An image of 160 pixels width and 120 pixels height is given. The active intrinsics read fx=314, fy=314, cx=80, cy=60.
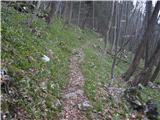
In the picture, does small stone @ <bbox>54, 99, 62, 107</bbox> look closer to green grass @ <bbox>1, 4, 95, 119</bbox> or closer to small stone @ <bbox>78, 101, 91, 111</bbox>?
green grass @ <bbox>1, 4, 95, 119</bbox>

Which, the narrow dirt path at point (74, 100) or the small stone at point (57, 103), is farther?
the small stone at point (57, 103)

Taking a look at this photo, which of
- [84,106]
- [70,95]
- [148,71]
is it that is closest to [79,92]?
[70,95]

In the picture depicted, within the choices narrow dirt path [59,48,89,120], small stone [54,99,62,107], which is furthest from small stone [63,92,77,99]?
small stone [54,99,62,107]

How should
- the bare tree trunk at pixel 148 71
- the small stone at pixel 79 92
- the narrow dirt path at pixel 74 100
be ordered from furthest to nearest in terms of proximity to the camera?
the bare tree trunk at pixel 148 71
the small stone at pixel 79 92
the narrow dirt path at pixel 74 100

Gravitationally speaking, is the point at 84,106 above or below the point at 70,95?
below

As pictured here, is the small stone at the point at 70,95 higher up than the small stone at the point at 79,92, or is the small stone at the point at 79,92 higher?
the small stone at the point at 70,95

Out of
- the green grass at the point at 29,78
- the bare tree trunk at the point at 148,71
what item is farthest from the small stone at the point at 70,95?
the bare tree trunk at the point at 148,71

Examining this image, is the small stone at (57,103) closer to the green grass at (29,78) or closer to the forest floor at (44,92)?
the forest floor at (44,92)

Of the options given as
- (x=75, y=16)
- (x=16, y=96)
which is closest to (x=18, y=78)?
(x=16, y=96)

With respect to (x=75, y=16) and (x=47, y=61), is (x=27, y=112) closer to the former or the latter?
(x=47, y=61)

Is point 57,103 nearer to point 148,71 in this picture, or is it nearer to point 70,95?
point 70,95

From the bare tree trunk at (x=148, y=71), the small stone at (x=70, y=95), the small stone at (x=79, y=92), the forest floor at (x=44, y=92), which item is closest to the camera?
the forest floor at (x=44, y=92)

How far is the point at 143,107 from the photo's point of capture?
520 inches

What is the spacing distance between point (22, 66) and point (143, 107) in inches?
211
